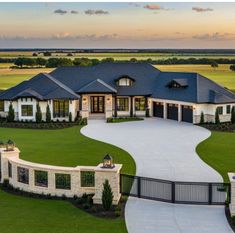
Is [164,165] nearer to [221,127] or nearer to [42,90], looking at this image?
[221,127]

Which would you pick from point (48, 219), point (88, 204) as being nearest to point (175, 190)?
point (88, 204)

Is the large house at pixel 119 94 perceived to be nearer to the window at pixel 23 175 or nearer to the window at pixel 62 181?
the window at pixel 23 175

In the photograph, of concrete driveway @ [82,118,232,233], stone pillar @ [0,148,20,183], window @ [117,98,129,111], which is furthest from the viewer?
window @ [117,98,129,111]

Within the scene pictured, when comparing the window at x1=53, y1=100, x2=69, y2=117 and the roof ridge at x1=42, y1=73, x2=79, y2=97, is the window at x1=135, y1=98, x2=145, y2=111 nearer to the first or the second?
the roof ridge at x1=42, y1=73, x2=79, y2=97

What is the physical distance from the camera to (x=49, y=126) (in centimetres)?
4109

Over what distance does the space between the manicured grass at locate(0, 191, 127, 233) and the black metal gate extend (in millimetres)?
2428

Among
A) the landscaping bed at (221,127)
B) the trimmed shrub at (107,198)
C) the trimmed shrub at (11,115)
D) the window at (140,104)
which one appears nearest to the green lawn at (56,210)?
the trimmed shrub at (107,198)

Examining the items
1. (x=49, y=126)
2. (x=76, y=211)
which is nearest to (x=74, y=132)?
(x=49, y=126)

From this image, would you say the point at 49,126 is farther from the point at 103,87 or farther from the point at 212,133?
the point at 212,133

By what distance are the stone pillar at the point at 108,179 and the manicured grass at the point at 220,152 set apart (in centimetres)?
649

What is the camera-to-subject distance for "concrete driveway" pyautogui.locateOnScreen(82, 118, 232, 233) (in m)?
15.4

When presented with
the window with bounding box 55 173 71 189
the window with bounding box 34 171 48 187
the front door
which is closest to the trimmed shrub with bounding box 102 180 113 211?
the window with bounding box 55 173 71 189

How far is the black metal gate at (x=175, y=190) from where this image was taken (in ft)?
57.1

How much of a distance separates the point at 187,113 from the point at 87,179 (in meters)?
26.3
